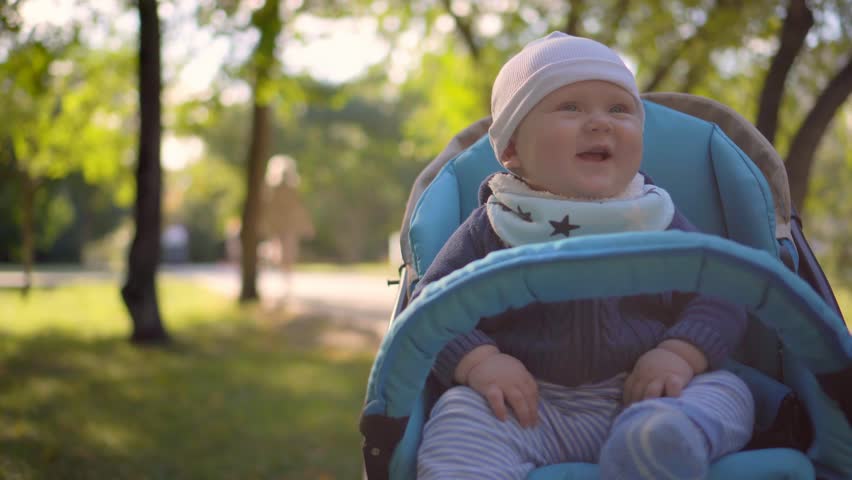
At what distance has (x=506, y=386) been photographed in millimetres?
1484

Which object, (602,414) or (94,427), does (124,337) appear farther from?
(602,414)

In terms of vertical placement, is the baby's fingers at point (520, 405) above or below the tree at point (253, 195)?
above

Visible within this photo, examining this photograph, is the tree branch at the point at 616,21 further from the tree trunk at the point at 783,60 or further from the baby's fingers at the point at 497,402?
the baby's fingers at the point at 497,402

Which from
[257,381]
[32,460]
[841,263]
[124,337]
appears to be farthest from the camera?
[841,263]

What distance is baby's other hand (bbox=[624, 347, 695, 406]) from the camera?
1459 mm

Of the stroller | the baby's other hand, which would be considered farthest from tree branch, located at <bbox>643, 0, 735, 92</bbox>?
the baby's other hand

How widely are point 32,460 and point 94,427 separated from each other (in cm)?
70

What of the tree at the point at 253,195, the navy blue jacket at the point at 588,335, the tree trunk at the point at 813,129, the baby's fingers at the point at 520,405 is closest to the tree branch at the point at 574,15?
the tree trunk at the point at 813,129

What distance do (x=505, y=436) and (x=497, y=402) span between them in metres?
0.06

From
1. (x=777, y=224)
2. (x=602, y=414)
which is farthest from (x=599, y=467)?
(x=777, y=224)

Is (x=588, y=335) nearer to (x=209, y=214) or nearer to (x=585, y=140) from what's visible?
(x=585, y=140)

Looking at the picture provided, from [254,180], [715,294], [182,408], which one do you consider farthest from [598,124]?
[254,180]

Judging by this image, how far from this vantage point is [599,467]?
4.41 ft

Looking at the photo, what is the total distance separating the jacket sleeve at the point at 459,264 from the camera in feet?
5.17
